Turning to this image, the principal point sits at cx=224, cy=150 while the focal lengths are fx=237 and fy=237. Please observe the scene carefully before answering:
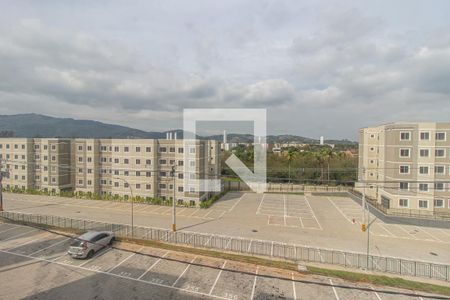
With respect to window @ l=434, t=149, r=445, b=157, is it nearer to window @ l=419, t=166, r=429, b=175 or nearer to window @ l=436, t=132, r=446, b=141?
window @ l=436, t=132, r=446, b=141

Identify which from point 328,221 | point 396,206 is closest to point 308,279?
point 328,221

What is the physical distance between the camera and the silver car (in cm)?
1466

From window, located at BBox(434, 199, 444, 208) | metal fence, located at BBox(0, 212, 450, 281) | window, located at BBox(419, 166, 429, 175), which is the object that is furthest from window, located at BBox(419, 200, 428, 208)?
metal fence, located at BBox(0, 212, 450, 281)

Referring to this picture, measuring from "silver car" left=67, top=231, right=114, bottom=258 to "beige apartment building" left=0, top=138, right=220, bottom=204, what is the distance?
13490mm

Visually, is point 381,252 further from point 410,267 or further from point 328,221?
point 328,221

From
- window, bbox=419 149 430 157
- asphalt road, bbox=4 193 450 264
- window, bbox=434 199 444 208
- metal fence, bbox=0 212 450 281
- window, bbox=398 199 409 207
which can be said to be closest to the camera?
metal fence, bbox=0 212 450 281

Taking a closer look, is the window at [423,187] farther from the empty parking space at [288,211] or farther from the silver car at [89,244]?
the silver car at [89,244]

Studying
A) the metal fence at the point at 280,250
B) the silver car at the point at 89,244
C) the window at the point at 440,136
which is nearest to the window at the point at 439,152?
the window at the point at 440,136

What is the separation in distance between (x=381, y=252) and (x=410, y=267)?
2.97 m

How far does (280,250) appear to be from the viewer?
1827 cm

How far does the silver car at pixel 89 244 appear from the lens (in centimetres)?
1466

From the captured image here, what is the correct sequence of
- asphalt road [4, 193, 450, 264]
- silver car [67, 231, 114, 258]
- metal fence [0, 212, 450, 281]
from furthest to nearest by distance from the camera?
asphalt road [4, 193, 450, 264] → metal fence [0, 212, 450, 281] → silver car [67, 231, 114, 258]

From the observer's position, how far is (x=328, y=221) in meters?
27.1

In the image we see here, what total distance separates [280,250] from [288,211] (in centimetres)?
1315
